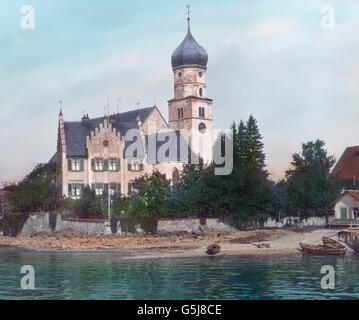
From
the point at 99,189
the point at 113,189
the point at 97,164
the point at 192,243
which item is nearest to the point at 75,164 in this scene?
the point at 97,164

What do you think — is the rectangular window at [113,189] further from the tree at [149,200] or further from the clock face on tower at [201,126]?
the clock face on tower at [201,126]

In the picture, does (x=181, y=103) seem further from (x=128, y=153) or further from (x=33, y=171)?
(x=33, y=171)

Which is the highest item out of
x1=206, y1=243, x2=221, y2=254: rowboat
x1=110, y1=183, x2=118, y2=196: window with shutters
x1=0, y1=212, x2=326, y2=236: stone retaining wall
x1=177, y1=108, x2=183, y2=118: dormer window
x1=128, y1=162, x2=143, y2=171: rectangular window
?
x1=177, y1=108, x2=183, y2=118: dormer window

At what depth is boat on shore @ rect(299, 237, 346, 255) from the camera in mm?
14742

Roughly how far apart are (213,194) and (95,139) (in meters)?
5.82

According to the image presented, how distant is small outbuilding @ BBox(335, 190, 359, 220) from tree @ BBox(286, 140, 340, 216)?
156 millimetres

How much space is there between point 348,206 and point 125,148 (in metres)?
6.65

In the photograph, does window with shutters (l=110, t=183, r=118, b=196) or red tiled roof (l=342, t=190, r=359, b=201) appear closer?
red tiled roof (l=342, t=190, r=359, b=201)

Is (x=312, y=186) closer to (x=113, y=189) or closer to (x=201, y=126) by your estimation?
(x=113, y=189)

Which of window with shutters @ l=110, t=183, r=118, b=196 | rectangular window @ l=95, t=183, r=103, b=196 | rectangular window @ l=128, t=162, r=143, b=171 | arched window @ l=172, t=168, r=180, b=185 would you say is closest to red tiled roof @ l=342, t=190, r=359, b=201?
arched window @ l=172, t=168, r=180, b=185

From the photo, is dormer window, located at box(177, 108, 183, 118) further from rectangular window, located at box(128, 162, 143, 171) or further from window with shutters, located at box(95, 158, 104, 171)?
rectangular window, located at box(128, 162, 143, 171)

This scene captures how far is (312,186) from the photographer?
52.2 ft

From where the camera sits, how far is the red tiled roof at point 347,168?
14848mm
